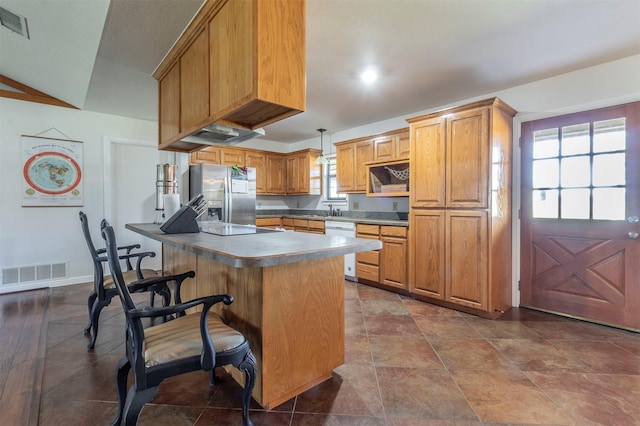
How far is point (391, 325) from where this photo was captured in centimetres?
281

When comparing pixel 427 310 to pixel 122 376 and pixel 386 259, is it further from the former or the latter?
pixel 122 376

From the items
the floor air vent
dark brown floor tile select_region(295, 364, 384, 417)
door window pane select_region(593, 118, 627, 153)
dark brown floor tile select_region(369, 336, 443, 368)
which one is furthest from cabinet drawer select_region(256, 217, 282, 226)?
door window pane select_region(593, 118, 627, 153)

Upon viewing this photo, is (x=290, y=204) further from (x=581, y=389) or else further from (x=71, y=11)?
(x=581, y=389)

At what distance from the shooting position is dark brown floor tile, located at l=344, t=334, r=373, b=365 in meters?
2.17

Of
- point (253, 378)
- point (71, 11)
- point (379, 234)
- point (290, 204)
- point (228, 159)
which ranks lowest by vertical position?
point (253, 378)

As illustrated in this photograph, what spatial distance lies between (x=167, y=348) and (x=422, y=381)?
1.54 m

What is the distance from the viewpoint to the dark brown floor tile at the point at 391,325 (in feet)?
8.70

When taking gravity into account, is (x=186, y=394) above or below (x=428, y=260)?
below

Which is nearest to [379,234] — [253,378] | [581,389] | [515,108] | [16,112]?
[515,108]

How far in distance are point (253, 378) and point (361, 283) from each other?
2976 mm

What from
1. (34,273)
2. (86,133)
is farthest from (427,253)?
(34,273)

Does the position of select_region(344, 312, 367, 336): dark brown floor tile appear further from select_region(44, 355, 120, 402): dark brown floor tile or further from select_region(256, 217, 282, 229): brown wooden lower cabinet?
select_region(256, 217, 282, 229): brown wooden lower cabinet

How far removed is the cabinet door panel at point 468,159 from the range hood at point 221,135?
2050mm

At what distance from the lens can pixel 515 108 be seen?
3246 millimetres
